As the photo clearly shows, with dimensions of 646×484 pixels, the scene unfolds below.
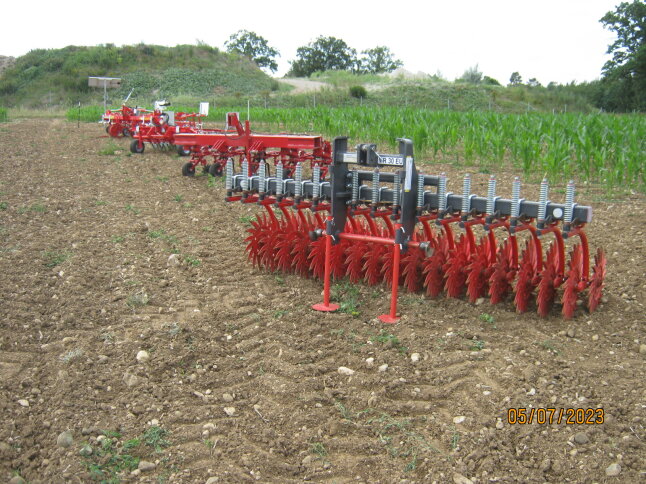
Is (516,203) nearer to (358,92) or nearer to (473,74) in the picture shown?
(358,92)

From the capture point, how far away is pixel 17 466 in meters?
2.90

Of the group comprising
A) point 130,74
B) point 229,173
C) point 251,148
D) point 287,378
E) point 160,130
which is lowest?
point 287,378

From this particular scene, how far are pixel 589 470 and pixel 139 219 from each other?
21.0 ft

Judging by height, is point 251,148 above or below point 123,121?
below

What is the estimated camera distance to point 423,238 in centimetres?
493

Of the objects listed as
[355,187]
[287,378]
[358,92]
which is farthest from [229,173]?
[358,92]

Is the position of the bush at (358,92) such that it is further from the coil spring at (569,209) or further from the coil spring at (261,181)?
the coil spring at (569,209)

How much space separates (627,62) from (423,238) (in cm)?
4025

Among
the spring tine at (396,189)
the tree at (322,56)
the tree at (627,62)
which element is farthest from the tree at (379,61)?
the spring tine at (396,189)

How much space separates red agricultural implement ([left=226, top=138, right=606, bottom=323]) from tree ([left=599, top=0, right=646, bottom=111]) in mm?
36927
